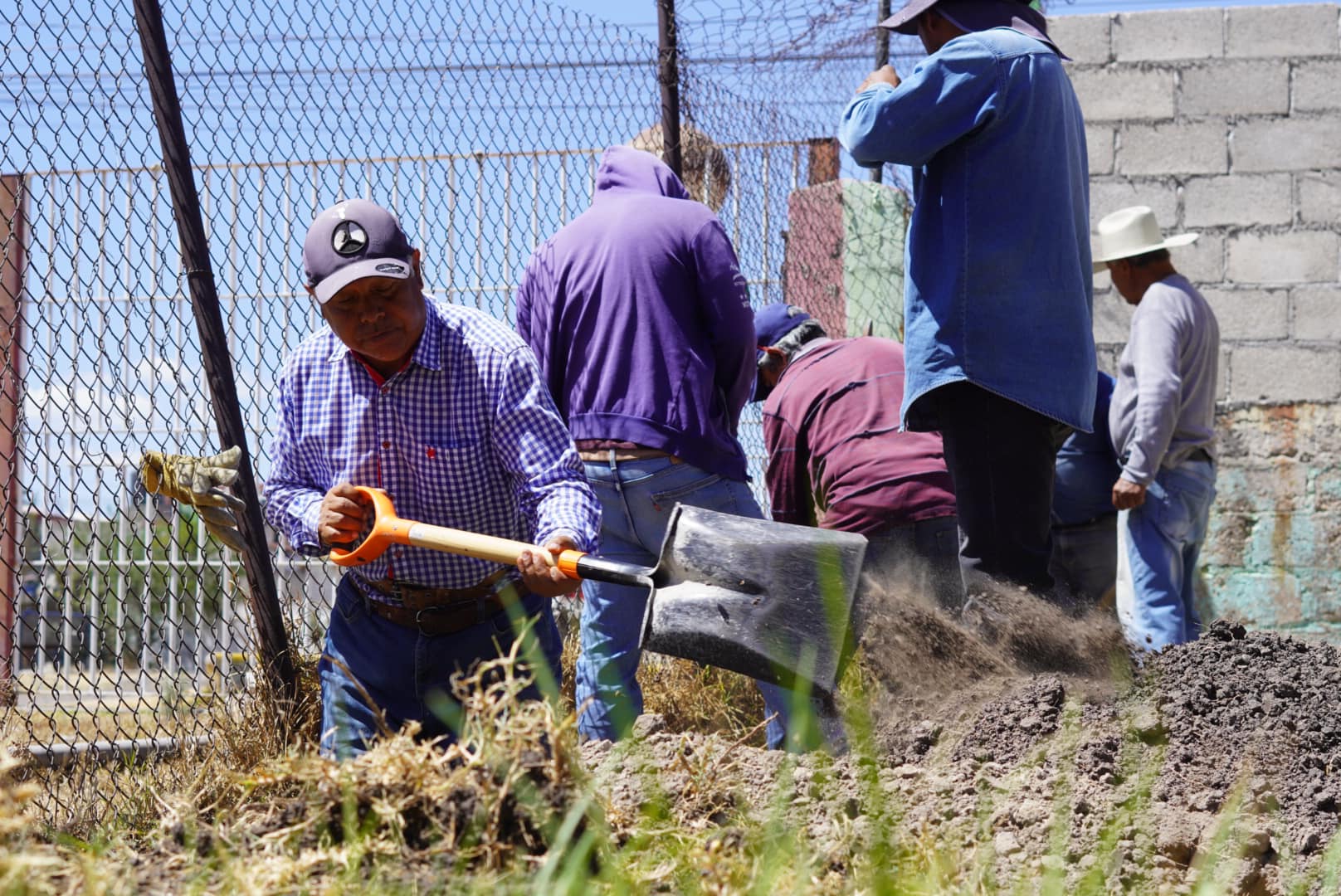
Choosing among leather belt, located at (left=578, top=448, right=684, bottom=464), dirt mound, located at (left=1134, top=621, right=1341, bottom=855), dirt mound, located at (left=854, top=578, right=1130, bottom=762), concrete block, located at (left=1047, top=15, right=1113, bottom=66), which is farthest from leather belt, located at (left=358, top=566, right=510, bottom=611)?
concrete block, located at (left=1047, top=15, right=1113, bottom=66)

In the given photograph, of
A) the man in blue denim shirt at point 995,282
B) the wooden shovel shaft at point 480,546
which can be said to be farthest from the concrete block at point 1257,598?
the wooden shovel shaft at point 480,546

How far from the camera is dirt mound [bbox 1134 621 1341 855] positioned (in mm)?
2682

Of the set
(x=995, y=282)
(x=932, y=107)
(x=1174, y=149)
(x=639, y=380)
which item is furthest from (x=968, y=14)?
(x=1174, y=149)

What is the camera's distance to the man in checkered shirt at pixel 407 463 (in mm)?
2811

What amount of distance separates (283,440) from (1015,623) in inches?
70.8

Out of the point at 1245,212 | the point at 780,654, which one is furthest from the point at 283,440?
the point at 1245,212

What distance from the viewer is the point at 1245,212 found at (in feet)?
19.9

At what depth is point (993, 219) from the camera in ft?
11.2

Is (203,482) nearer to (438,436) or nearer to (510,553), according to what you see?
(438,436)

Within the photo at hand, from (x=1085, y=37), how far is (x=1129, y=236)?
1.34m

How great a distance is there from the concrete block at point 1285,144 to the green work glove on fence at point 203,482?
4.61 meters

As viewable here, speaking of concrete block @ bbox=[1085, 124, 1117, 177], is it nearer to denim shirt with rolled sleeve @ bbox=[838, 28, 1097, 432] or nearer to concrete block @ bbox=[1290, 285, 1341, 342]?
concrete block @ bbox=[1290, 285, 1341, 342]

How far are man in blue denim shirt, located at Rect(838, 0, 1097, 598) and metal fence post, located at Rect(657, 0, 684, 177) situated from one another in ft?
6.46

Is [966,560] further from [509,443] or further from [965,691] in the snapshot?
[509,443]
